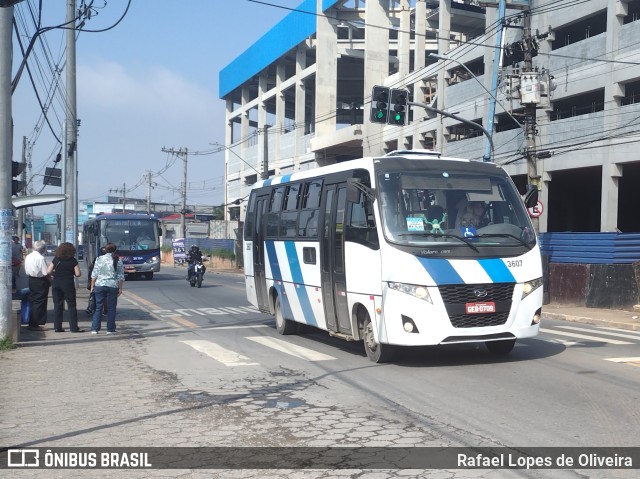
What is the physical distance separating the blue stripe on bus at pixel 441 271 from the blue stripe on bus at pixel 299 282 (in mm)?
3528

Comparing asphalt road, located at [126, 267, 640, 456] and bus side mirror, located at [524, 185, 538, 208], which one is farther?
bus side mirror, located at [524, 185, 538, 208]

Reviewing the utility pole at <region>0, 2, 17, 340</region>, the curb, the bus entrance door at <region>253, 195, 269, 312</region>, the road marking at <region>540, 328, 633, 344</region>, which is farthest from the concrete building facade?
the utility pole at <region>0, 2, 17, 340</region>

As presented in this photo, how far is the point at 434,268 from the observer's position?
998cm

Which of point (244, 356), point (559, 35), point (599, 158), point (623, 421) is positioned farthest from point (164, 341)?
point (559, 35)

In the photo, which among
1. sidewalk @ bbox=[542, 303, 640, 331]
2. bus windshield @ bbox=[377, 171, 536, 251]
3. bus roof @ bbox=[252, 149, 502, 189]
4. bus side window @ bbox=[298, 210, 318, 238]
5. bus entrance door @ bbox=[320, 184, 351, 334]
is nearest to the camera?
bus windshield @ bbox=[377, 171, 536, 251]

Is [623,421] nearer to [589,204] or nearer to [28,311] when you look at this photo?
[28,311]

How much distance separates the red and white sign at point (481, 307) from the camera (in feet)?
32.8

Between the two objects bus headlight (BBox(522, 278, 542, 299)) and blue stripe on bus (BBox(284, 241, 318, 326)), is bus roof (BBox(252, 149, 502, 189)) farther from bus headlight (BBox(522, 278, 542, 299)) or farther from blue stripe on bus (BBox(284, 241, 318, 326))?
bus headlight (BBox(522, 278, 542, 299))

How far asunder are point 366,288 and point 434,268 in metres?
1.23

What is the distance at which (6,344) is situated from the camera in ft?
41.2

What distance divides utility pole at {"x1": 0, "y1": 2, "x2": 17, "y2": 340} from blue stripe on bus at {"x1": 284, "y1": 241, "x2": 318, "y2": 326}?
4.79m

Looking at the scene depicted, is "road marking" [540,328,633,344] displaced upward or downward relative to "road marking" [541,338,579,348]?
downward

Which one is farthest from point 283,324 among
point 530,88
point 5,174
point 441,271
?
point 530,88

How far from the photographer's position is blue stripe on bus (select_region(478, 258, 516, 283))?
33.3 ft
